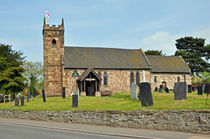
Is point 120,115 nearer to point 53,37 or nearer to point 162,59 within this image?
point 53,37

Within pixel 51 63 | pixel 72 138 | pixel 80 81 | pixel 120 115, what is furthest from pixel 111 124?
pixel 51 63

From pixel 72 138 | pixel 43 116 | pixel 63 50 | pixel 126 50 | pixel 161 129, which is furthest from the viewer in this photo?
pixel 126 50

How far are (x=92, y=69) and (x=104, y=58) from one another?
668cm

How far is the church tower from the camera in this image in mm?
43375

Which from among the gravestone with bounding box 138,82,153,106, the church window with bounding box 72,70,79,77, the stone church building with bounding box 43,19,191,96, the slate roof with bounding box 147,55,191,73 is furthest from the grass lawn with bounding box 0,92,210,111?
the slate roof with bounding box 147,55,191,73

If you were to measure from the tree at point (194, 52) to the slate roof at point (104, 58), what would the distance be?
87.7 feet

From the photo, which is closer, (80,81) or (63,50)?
(80,81)

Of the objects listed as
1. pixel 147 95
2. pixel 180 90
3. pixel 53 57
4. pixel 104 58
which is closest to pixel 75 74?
pixel 53 57

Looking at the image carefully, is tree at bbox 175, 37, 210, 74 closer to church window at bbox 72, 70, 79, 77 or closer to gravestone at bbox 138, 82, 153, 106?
church window at bbox 72, 70, 79, 77

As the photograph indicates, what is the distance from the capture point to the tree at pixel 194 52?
72.3m

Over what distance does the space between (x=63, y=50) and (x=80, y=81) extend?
710 cm

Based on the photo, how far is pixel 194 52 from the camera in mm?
75500

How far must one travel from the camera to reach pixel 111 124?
1625 centimetres

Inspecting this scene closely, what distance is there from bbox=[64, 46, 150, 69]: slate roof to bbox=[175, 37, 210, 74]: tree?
87.7ft
